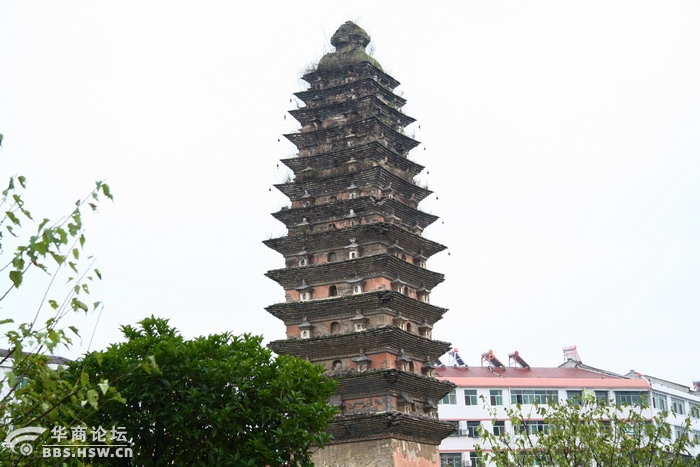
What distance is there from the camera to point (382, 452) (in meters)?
33.2

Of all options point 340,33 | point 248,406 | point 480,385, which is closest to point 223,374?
point 248,406

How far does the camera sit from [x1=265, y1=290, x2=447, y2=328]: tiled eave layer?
36.0 metres

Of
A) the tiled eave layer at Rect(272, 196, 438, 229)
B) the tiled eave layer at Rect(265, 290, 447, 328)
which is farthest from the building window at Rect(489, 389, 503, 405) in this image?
the tiled eave layer at Rect(265, 290, 447, 328)

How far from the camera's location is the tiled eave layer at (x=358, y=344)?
3506 cm

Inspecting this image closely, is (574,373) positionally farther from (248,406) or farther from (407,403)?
(248,406)

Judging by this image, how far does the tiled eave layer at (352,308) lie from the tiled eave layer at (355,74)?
1229cm

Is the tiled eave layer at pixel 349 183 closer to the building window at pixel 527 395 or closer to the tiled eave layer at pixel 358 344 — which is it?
the tiled eave layer at pixel 358 344

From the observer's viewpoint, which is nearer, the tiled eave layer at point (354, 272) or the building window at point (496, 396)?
the tiled eave layer at point (354, 272)

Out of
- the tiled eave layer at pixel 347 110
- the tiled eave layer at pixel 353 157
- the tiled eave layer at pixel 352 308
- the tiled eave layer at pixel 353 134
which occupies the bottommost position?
the tiled eave layer at pixel 352 308

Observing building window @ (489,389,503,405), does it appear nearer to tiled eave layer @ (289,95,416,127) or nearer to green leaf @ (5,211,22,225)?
tiled eave layer @ (289,95,416,127)

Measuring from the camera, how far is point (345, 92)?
4306 centimetres

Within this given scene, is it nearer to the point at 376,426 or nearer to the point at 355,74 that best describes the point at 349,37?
the point at 355,74

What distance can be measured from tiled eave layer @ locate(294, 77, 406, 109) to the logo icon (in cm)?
3201

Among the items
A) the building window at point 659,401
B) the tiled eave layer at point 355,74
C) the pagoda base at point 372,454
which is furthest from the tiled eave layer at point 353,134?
the building window at point 659,401
